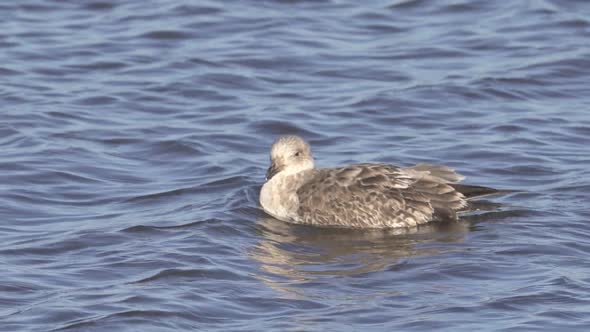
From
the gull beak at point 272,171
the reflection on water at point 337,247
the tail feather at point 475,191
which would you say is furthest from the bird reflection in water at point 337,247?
the gull beak at point 272,171

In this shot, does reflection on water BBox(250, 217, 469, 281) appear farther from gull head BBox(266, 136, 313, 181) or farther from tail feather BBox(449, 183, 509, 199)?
gull head BBox(266, 136, 313, 181)

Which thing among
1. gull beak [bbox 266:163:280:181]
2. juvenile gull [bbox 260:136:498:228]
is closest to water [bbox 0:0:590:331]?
juvenile gull [bbox 260:136:498:228]

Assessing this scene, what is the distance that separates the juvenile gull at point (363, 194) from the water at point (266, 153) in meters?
0.17

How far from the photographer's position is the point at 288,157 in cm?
1233

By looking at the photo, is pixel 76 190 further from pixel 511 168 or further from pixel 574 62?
pixel 574 62

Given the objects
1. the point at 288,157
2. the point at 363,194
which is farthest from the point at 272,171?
the point at 363,194

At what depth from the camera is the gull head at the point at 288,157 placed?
484 inches

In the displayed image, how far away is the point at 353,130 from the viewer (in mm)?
14844

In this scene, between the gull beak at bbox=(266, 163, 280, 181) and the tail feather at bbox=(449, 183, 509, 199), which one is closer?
the tail feather at bbox=(449, 183, 509, 199)

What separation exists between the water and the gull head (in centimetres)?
44

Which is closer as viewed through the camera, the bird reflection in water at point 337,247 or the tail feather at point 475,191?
the bird reflection in water at point 337,247

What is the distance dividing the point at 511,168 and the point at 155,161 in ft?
11.2

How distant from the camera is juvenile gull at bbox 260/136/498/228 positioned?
1184 cm

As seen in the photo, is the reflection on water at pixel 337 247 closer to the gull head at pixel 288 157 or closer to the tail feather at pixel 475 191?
the tail feather at pixel 475 191
